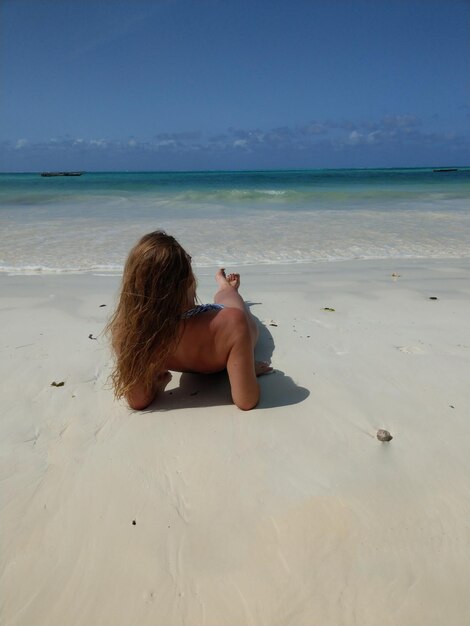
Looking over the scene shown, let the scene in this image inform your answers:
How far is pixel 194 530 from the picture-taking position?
61.5 inches

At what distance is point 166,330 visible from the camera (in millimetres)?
2088

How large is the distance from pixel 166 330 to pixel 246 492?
809mm

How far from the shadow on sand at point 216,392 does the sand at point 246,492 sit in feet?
0.04

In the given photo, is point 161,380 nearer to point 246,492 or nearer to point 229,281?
point 246,492

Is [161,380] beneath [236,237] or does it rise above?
above

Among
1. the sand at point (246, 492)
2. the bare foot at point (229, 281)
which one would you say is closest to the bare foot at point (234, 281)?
the bare foot at point (229, 281)

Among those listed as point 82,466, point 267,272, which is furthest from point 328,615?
point 267,272

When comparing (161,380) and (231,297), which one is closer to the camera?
(161,380)

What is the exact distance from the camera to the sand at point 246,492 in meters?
1.35

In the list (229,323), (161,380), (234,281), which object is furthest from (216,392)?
(234,281)

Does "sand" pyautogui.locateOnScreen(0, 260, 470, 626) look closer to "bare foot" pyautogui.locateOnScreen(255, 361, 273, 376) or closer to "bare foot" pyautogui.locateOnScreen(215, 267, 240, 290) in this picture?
"bare foot" pyautogui.locateOnScreen(255, 361, 273, 376)

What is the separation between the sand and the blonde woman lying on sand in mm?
171

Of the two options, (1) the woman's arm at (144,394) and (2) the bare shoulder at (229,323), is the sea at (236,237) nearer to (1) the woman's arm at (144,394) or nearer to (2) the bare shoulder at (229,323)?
(1) the woman's arm at (144,394)

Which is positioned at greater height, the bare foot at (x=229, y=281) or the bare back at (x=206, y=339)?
the bare back at (x=206, y=339)
